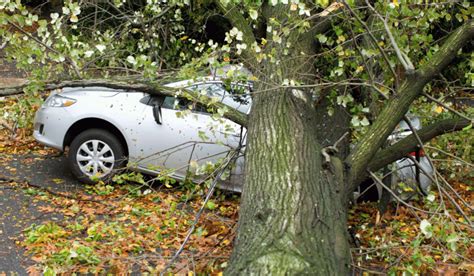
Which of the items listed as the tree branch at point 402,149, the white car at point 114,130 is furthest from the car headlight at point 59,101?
the tree branch at point 402,149

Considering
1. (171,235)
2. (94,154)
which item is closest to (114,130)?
(94,154)

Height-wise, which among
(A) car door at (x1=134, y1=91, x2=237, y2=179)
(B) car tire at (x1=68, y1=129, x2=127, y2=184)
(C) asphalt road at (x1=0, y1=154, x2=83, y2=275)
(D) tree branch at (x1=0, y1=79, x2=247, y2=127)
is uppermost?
(D) tree branch at (x1=0, y1=79, x2=247, y2=127)

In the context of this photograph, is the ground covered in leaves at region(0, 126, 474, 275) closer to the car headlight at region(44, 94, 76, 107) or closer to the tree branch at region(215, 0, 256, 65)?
the car headlight at region(44, 94, 76, 107)

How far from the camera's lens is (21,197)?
660 centimetres

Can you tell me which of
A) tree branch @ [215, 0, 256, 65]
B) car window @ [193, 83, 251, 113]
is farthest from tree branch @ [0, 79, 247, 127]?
tree branch @ [215, 0, 256, 65]

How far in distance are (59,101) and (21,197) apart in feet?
4.35

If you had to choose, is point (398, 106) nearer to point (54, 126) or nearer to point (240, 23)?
point (240, 23)

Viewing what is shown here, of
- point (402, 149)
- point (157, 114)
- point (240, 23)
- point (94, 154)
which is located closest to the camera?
point (402, 149)

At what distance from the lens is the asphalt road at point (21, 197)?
511cm

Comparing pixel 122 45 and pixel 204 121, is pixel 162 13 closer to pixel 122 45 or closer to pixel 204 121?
pixel 122 45

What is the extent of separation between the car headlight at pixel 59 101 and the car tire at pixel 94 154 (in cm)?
41

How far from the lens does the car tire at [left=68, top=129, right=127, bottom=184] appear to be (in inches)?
279

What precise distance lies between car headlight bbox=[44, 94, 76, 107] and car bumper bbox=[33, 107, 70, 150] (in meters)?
0.07

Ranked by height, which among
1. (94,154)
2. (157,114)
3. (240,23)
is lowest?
(94,154)
